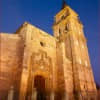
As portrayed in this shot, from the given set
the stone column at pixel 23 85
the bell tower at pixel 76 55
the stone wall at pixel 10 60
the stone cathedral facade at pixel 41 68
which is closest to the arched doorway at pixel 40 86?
the stone cathedral facade at pixel 41 68

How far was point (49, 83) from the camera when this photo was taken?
16.0m

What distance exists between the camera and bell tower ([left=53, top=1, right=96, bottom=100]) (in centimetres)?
1788

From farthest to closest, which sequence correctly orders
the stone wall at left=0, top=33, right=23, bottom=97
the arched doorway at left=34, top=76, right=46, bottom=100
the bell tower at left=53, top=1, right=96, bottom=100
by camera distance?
the bell tower at left=53, top=1, right=96, bottom=100 → the arched doorway at left=34, top=76, right=46, bottom=100 → the stone wall at left=0, top=33, right=23, bottom=97

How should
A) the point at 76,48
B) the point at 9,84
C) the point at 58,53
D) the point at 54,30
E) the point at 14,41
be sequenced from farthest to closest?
the point at 54,30 → the point at 76,48 → the point at 58,53 → the point at 14,41 → the point at 9,84

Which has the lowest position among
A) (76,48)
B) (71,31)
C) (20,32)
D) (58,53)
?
(58,53)

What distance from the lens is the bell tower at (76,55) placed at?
1788 centimetres

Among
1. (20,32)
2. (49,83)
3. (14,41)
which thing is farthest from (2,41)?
(49,83)

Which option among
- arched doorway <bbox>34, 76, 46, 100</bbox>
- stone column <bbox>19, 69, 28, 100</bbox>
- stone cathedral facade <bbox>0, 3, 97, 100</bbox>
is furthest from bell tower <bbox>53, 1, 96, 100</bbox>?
stone column <bbox>19, 69, 28, 100</bbox>

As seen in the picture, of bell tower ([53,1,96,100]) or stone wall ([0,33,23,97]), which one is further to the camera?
bell tower ([53,1,96,100])

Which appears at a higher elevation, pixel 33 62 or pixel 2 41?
pixel 2 41

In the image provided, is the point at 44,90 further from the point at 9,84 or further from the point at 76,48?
the point at 76,48

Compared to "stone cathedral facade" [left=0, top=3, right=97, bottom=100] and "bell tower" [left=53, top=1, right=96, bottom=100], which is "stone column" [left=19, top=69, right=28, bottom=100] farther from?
"bell tower" [left=53, top=1, right=96, bottom=100]

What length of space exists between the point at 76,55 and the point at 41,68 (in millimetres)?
7765

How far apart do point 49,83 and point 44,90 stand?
115 centimetres
